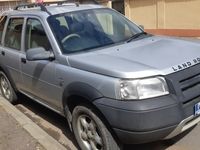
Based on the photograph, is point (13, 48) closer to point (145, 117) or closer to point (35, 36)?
point (35, 36)

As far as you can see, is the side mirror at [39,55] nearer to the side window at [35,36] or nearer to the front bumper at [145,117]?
the side window at [35,36]

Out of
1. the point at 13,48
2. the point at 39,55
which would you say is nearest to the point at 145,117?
the point at 39,55

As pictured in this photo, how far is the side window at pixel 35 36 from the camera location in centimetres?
520

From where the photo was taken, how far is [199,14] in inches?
518

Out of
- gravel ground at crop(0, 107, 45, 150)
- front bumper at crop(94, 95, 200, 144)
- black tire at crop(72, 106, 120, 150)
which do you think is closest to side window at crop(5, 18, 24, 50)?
gravel ground at crop(0, 107, 45, 150)

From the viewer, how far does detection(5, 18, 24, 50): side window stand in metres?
6.12

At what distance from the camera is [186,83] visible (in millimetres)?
3973

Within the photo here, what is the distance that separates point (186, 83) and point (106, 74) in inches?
33.3

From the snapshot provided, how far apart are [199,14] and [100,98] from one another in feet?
33.2

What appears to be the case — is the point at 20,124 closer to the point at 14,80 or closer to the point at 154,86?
the point at 14,80

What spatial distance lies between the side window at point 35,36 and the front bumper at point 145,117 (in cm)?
167

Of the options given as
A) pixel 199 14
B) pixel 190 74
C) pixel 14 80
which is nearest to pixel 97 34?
pixel 190 74

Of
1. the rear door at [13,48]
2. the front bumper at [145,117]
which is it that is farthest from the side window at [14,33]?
the front bumper at [145,117]

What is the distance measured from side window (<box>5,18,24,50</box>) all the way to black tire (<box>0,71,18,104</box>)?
72cm
